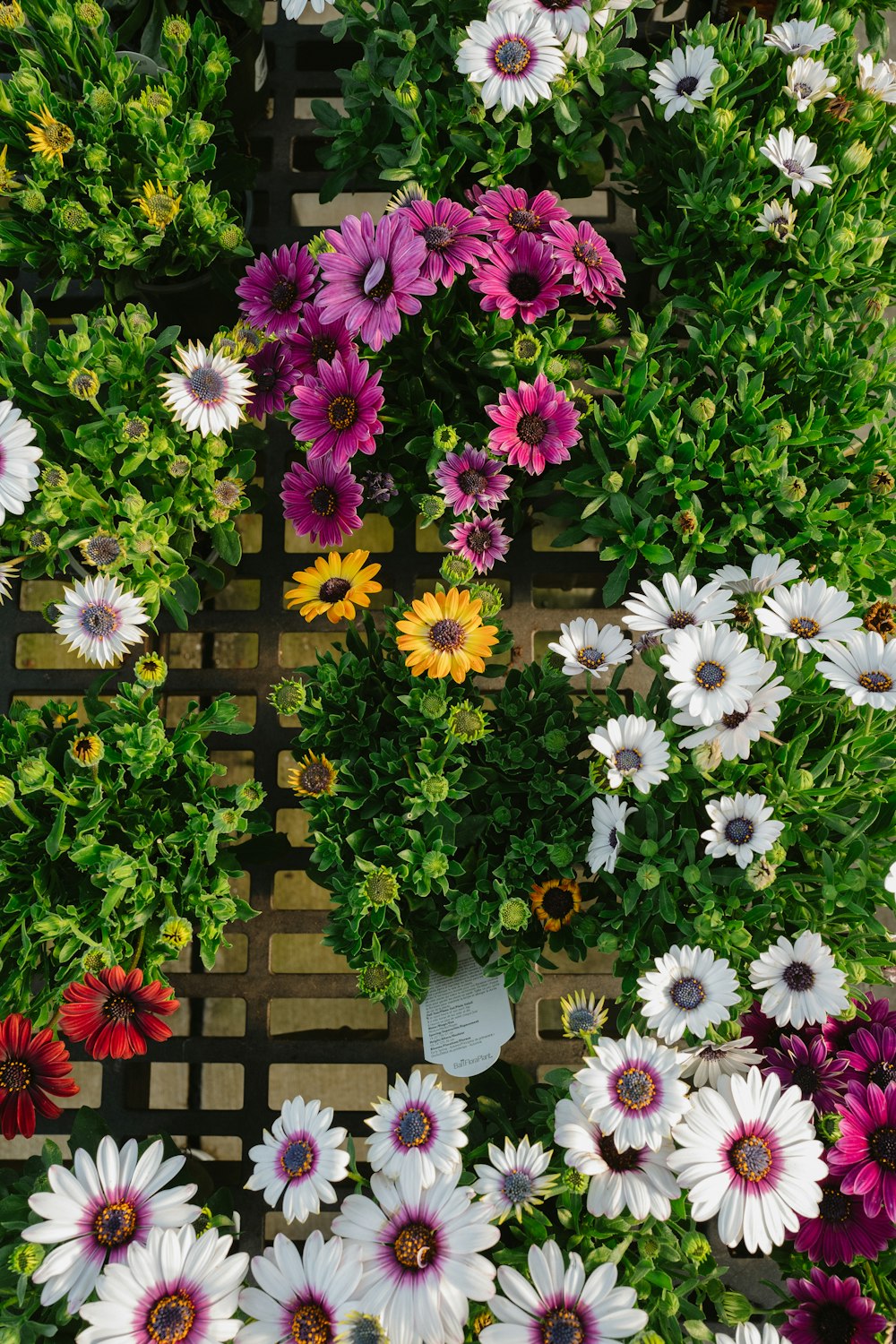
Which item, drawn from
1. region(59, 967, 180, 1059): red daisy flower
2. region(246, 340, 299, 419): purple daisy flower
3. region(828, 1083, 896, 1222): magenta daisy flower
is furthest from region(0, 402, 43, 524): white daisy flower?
region(828, 1083, 896, 1222): magenta daisy flower

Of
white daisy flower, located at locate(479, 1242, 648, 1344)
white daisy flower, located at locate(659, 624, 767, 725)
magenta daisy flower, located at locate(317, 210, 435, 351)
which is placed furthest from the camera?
magenta daisy flower, located at locate(317, 210, 435, 351)

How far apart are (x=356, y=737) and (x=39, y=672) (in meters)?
0.52

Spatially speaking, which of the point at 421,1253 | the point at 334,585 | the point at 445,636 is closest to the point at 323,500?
the point at 334,585

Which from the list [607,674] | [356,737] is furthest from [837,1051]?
[356,737]

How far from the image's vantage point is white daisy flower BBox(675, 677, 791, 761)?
1034 millimetres

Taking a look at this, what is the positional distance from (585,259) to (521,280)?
0.09 metres

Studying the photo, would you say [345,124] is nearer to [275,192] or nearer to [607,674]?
[275,192]

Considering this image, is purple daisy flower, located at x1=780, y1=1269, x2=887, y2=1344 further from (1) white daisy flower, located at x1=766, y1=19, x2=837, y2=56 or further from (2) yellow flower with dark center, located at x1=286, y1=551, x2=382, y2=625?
(1) white daisy flower, located at x1=766, y1=19, x2=837, y2=56

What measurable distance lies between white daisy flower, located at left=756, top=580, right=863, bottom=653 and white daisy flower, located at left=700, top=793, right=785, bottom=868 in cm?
18

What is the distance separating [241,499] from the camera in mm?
1271

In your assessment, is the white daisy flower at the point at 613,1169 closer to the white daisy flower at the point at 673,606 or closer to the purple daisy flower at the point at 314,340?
the white daisy flower at the point at 673,606

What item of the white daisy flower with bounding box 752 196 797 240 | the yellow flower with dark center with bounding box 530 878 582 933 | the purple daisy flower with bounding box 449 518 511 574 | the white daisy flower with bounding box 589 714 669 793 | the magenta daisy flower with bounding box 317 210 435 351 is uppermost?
the white daisy flower with bounding box 752 196 797 240

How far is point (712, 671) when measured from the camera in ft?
3.43

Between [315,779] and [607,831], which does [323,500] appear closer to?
[315,779]
